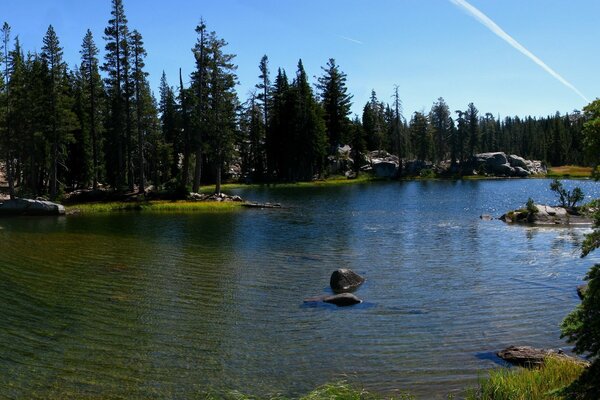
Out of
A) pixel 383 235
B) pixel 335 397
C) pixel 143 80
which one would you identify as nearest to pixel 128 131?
pixel 143 80

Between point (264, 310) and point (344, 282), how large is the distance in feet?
13.6

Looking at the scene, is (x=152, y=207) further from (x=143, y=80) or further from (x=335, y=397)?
(x=335, y=397)

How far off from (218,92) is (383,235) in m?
32.6

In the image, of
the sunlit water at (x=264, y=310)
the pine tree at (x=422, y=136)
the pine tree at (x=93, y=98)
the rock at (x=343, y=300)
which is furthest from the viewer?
the pine tree at (x=422, y=136)

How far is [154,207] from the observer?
51.4 meters

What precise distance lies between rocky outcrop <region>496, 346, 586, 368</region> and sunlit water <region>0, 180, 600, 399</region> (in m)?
0.54

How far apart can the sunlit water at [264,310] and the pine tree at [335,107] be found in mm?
77612

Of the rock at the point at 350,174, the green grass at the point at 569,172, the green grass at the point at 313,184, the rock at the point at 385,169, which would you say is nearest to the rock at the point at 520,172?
the green grass at the point at 569,172

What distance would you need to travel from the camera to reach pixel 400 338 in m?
13.7

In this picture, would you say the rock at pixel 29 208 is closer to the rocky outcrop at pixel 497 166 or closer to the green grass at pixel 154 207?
the green grass at pixel 154 207

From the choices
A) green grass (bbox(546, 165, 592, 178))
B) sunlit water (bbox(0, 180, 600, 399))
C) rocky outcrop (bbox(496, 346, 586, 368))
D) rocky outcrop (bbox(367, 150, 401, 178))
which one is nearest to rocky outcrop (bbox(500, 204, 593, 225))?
sunlit water (bbox(0, 180, 600, 399))

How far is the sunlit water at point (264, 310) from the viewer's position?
36.8ft

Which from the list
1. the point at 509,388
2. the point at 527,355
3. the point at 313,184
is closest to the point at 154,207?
the point at 527,355

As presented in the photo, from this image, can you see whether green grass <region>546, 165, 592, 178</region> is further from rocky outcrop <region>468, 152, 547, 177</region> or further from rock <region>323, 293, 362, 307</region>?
rock <region>323, 293, 362, 307</region>
